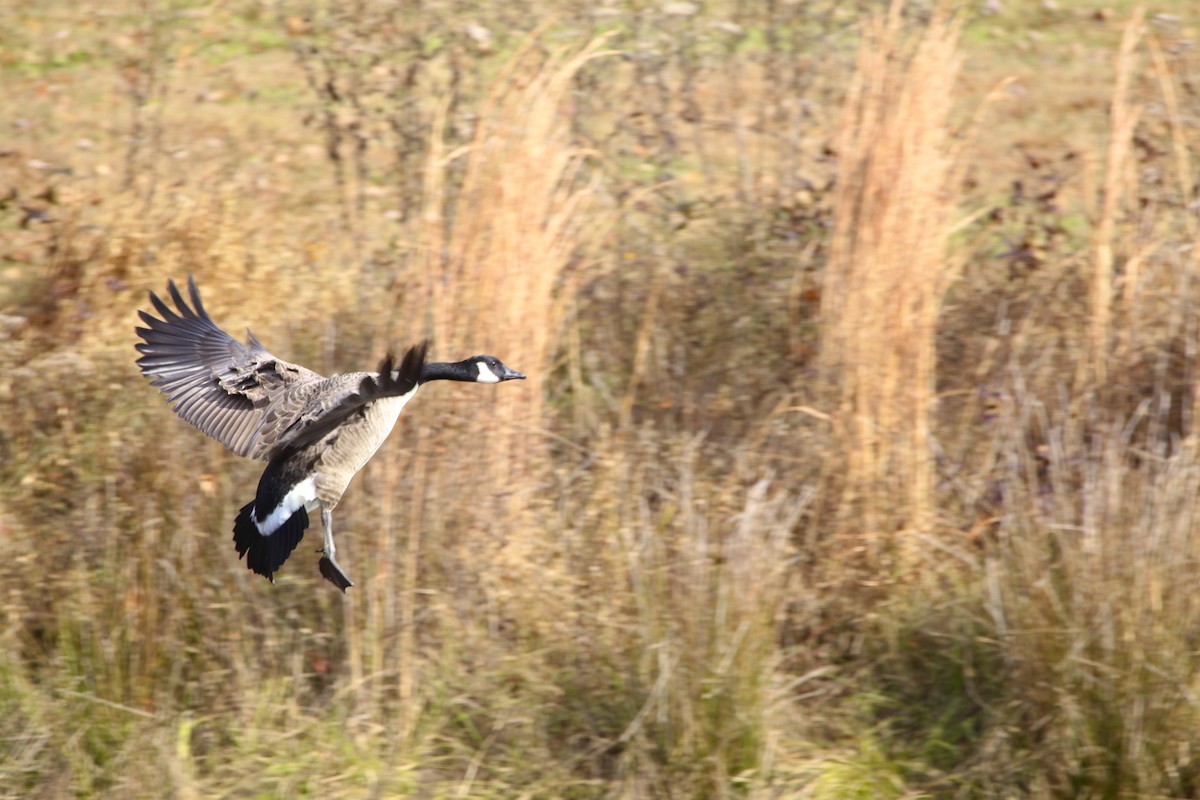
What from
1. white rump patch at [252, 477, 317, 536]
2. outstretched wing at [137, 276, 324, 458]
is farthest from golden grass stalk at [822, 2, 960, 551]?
white rump patch at [252, 477, 317, 536]

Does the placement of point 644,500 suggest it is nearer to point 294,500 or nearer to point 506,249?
point 506,249

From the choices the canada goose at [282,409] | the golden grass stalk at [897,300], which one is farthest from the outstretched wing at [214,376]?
the golden grass stalk at [897,300]

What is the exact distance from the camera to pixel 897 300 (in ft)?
14.6

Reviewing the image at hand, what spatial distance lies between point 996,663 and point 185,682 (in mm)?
2478

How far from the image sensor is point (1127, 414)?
5035mm

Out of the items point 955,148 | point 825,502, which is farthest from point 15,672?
point 955,148

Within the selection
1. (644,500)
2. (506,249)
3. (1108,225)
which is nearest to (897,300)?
(1108,225)

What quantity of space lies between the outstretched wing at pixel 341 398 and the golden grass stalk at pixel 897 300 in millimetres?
2475

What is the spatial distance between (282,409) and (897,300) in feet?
8.27

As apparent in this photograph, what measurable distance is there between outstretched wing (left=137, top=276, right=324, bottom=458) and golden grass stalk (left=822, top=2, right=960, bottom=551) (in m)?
2.26

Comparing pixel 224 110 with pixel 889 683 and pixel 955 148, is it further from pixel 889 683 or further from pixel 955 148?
pixel 889 683

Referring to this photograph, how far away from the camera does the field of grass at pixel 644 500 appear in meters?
3.83

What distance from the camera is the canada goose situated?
85.9 inches

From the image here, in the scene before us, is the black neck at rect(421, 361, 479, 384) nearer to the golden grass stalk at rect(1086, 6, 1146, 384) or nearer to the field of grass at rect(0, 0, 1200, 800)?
the field of grass at rect(0, 0, 1200, 800)
